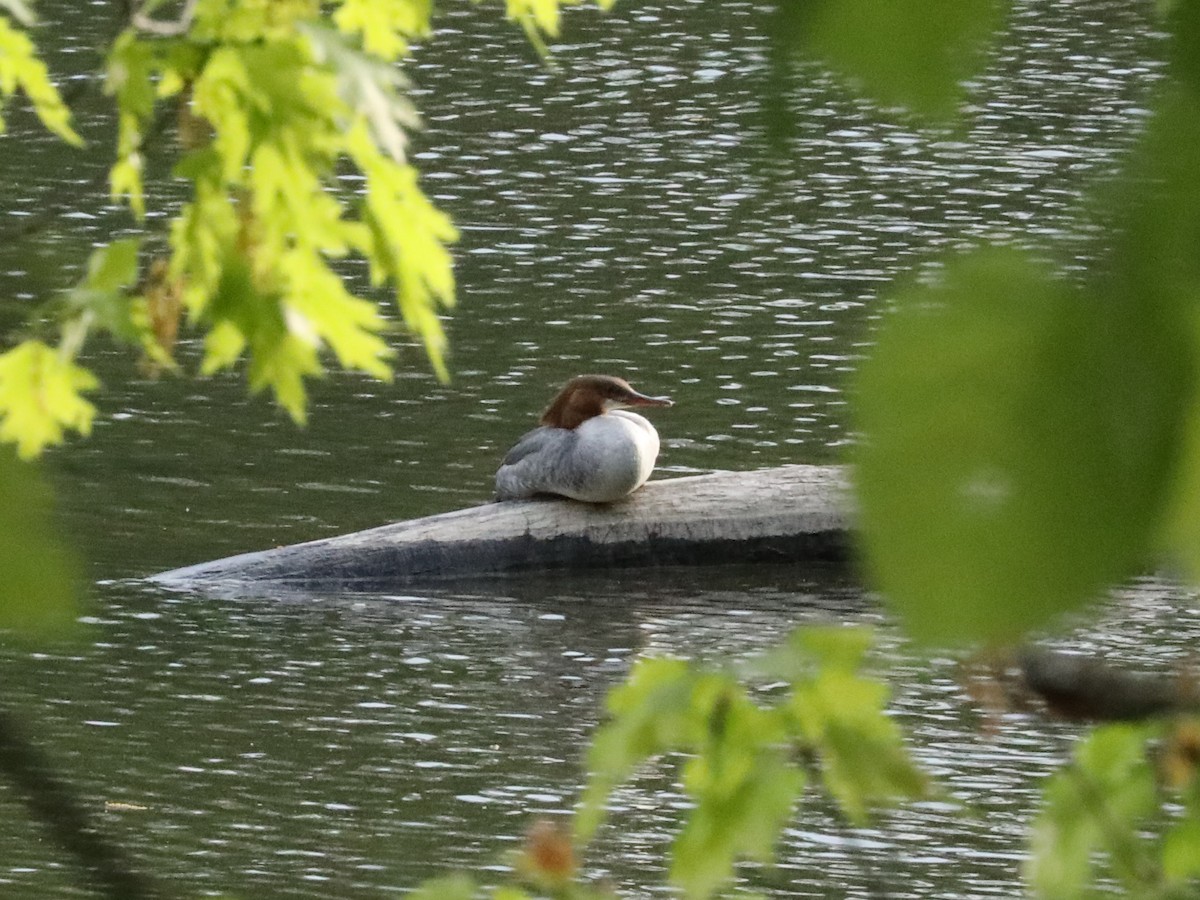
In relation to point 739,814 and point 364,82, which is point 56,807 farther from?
point 364,82

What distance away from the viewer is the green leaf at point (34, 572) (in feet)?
1.26

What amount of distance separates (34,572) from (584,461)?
7.92m

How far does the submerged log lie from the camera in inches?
330

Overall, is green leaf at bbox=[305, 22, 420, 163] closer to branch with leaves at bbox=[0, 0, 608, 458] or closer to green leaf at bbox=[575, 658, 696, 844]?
branch with leaves at bbox=[0, 0, 608, 458]

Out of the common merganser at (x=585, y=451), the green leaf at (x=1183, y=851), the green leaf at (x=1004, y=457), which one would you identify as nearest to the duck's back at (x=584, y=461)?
the common merganser at (x=585, y=451)

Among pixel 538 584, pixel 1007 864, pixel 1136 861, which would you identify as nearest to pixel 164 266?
pixel 1136 861

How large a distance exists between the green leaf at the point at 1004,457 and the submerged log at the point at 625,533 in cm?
802

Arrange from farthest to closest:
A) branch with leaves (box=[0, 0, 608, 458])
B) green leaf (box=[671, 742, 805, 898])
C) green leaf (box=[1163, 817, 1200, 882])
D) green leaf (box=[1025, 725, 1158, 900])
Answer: branch with leaves (box=[0, 0, 608, 458]) → green leaf (box=[1163, 817, 1200, 882]) → green leaf (box=[671, 742, 805, 898]) → green leaf (box=[1025, 725, 1158, 900])

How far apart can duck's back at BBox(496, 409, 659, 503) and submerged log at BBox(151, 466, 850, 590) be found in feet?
0.52

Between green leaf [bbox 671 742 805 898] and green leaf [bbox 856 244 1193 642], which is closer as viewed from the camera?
green leaf [bbox 856 244 1193 642]

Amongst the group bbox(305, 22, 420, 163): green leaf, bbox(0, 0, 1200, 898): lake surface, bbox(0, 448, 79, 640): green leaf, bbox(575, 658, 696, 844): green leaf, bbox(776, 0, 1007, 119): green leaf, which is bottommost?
bbox(0, 0, 1200, 898): lake surface

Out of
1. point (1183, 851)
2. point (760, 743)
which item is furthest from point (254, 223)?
point (1183, 851)

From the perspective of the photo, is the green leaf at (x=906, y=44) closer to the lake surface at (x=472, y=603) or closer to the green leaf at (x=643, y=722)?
the lake surface at (x=472, y=603)

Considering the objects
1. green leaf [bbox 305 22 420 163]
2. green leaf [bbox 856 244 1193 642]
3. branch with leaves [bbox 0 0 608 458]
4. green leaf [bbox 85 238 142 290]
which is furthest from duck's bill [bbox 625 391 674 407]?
green leaf [bbox 856 244 1193 642]
